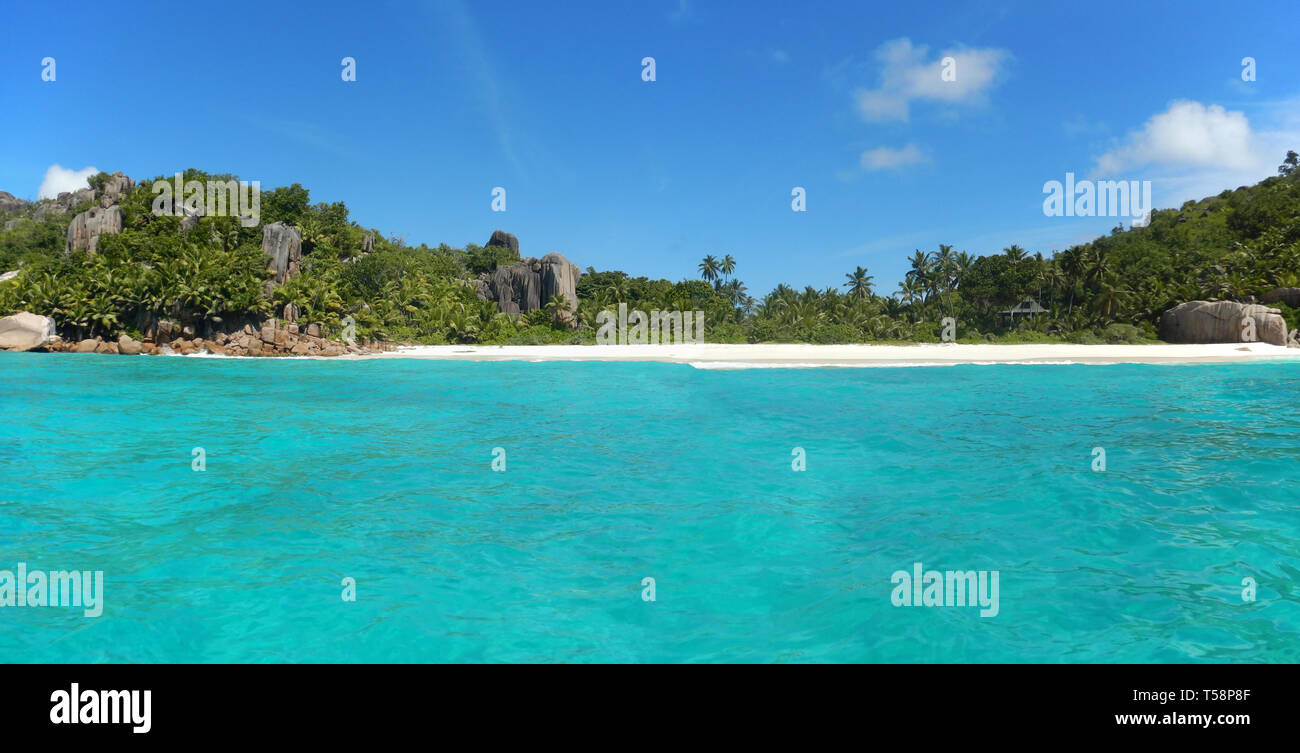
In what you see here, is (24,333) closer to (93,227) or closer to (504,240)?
(93,227)

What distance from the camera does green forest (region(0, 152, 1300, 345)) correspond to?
154ft

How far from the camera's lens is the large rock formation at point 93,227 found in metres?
57.8

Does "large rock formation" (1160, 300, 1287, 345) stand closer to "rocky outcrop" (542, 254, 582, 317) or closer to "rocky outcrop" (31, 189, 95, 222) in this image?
"rocky outcrop" (542, 254, 582, 317)

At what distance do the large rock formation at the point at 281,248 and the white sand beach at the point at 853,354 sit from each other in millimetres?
15531

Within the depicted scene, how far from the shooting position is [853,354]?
121ft

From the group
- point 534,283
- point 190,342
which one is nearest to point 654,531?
point 190,342

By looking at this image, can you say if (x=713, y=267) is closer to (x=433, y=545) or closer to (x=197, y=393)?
(x=197, y=393)

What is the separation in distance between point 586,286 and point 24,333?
3913 cm

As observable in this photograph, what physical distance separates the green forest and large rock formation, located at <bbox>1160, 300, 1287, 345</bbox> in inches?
67.6

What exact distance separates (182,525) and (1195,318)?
2149 inches

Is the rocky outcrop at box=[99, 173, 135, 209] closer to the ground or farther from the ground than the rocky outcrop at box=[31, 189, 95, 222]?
closer to the ground

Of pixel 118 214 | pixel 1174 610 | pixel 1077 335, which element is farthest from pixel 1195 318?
pixel 118 214

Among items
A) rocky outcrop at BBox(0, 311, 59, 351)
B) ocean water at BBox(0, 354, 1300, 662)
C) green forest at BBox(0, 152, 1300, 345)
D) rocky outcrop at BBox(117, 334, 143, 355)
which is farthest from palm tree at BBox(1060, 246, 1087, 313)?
rocky outcrop at BBox(0, 311, 59, 351)
